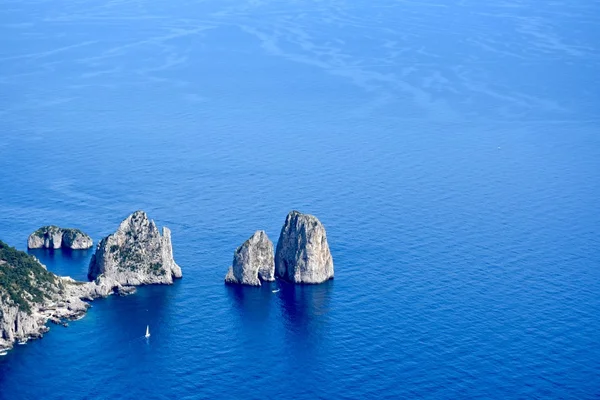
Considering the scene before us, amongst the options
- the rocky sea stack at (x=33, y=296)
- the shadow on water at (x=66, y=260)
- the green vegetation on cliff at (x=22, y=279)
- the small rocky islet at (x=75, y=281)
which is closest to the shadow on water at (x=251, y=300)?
the small rocky islet at (x=75, y=281)

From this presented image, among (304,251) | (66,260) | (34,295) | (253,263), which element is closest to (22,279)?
(34,295)

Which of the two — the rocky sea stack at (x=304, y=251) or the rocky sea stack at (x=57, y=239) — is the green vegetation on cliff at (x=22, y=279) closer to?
the rocky sea stack at (x=57, y=239)

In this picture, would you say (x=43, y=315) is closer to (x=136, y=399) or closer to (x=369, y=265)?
(x=136, y=399)

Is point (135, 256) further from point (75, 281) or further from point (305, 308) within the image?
point (305, 308)

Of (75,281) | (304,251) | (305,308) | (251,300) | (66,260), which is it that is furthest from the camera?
(66,260)

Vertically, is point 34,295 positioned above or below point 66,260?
below

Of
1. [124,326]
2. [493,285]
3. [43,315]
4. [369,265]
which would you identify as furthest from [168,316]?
[493,285]
